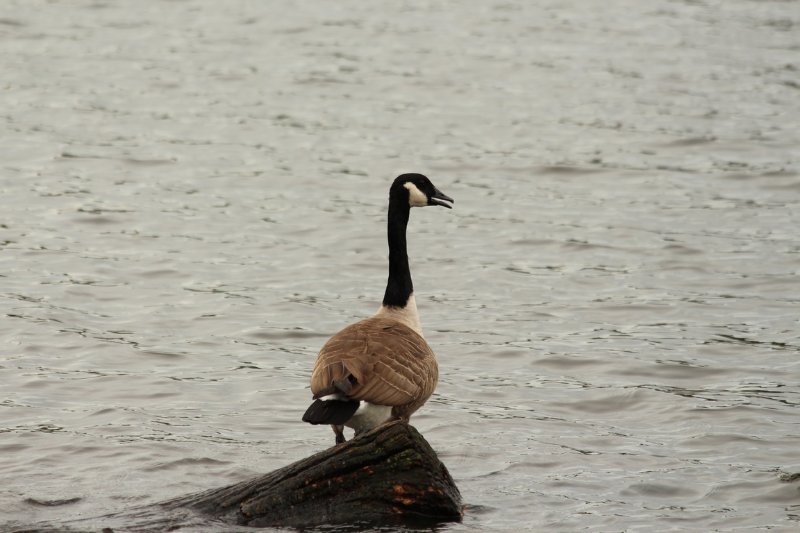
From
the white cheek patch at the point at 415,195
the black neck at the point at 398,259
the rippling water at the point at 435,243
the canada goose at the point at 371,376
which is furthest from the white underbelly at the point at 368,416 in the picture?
the white cheek patch at the point at 415,195

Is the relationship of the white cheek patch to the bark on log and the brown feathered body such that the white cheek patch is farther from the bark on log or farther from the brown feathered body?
the bark on log

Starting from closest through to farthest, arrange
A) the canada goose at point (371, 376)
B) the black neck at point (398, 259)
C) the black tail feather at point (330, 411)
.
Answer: the black tail feather at point (330, 411) < the canada goose at point (371, 376) < the black neck at point (398, 259)

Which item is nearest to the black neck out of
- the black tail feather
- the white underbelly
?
the white underbelly

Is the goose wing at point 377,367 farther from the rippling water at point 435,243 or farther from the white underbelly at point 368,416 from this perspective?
the rippling water at point 435,243

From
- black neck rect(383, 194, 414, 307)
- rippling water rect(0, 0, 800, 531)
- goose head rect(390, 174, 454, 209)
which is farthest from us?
goose head rect(390, 174, 454, 209)

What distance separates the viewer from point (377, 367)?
28.2 feet

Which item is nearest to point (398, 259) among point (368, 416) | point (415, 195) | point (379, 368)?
point (415, 195)

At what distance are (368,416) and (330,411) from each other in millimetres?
595

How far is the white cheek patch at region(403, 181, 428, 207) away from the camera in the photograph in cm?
1062

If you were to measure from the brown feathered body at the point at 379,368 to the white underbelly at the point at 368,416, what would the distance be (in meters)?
0.07

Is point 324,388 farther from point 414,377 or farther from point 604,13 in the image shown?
point 604,13

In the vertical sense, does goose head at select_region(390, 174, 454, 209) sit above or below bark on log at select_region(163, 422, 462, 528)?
above

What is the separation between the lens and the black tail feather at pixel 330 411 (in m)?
7.90

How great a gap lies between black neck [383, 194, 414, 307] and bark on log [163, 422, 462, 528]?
265 cm
